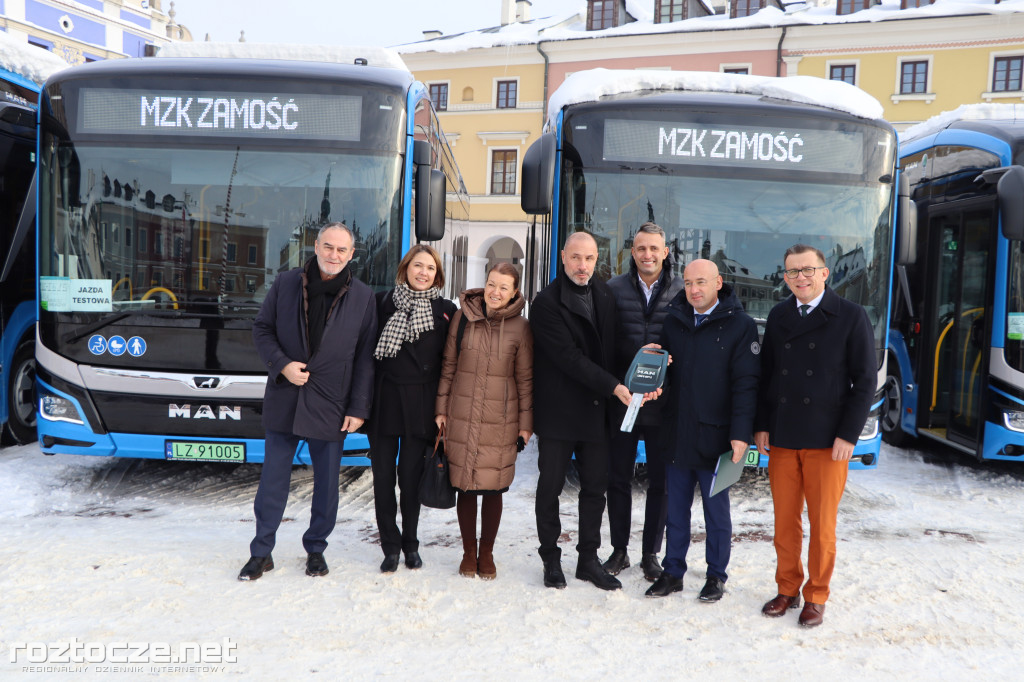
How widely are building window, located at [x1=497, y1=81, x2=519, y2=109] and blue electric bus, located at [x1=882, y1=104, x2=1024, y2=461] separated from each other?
26.8 m

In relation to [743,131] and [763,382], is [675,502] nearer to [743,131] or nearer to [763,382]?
[763,382]

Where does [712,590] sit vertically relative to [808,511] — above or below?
below

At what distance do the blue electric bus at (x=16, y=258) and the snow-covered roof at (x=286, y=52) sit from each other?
1121 millimetres

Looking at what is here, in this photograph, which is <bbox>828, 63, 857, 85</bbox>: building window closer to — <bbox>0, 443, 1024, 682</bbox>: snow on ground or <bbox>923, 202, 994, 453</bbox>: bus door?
<bbox>923, 202, 994, 453</bbox>: bus door

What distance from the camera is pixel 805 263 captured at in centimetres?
401

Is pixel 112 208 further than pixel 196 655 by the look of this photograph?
Yes

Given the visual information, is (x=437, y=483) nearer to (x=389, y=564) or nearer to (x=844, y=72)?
(x=389, y=564)

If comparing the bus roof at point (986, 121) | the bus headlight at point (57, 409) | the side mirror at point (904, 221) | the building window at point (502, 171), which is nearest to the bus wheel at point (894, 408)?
the bus roof at point (986, 121)

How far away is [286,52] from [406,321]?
149 inches

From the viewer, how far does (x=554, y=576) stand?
4.45 metres

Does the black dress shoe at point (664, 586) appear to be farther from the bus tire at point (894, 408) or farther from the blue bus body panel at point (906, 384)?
the bus tire at point (894, 408)

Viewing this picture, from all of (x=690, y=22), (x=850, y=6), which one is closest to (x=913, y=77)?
(x=850, y=6)

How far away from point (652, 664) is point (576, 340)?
5.32 ft

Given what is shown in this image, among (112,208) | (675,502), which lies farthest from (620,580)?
(112,208)
